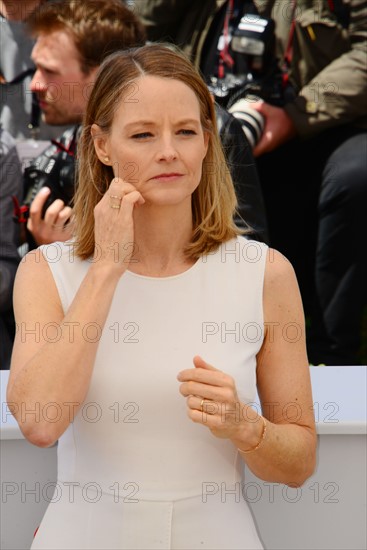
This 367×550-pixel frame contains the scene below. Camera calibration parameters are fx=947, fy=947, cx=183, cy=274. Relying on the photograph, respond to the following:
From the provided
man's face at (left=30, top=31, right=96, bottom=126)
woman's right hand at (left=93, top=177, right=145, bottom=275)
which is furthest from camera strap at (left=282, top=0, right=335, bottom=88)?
woman's right hand at (left=93, top=177, right=145, bottom=275)

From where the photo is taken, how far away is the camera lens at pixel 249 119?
10.7 ft

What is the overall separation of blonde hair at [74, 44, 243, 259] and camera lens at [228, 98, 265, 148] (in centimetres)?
126

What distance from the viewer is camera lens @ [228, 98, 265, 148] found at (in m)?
3.26

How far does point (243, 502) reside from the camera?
6.15 ft

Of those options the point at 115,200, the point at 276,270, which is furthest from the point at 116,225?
the point at 276,270

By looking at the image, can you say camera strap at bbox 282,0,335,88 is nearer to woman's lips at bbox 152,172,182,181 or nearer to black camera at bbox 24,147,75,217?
black camera at bbox 24,147,75,217

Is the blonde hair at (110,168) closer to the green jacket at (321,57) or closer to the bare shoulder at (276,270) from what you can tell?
the bare shoulder at (276,270)

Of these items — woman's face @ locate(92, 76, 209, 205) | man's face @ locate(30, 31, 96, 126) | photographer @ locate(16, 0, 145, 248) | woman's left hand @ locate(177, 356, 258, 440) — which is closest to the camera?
woman's left hand @ locate(177, 356, 258, 440)

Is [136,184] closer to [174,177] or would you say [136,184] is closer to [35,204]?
[174,177]

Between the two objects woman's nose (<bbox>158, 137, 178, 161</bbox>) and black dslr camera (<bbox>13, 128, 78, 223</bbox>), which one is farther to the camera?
black dslr camera (<bbox>13, 128, 78, 223</bbox>)

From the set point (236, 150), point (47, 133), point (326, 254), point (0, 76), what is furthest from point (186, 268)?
point (0, 76)

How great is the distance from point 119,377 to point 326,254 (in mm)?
1679

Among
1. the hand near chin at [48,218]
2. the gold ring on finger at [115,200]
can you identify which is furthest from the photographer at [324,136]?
the gold ring on finger at [115,200]

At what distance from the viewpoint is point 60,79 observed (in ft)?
10.6
